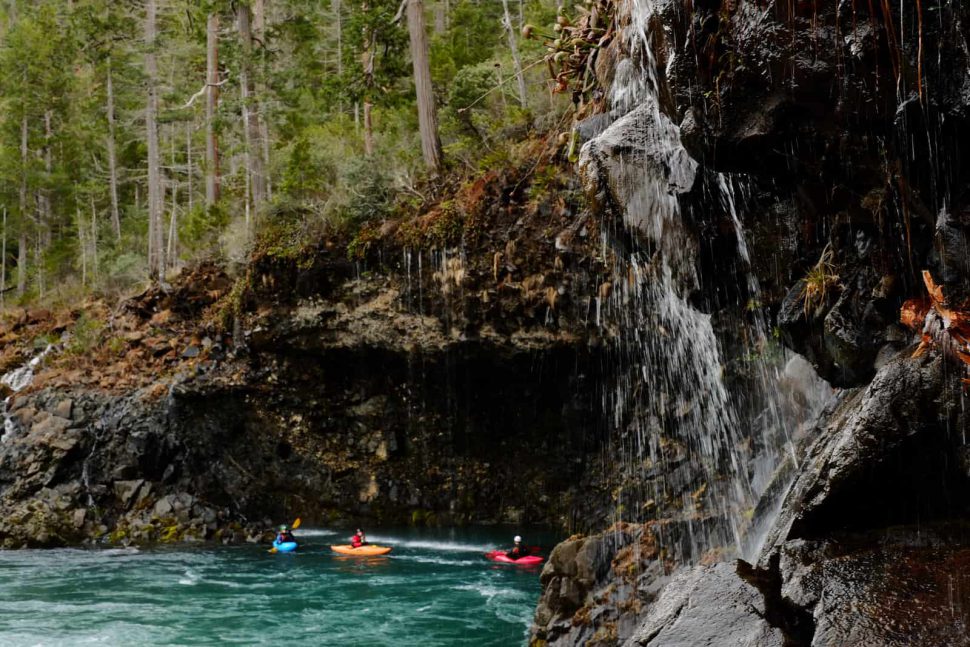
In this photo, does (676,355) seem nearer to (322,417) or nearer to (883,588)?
(322,417)

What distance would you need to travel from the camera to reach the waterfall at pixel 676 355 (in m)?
7.41

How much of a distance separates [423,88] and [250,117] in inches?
334

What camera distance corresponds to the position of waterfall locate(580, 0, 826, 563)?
24.3ft

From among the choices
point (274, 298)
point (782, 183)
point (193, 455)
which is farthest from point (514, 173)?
point (193, 455)

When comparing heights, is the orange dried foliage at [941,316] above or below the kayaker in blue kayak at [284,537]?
above

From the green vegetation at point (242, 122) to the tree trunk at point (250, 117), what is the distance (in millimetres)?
67

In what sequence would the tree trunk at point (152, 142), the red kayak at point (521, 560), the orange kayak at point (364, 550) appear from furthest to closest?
the tree trunk at point (152, 142) → the orange kayak at point (364, 550) → the red kayak at point (521, 560)

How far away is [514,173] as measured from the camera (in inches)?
604

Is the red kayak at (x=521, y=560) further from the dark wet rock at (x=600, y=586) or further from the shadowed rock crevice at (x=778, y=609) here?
the shadowed rock crevice at (x=778, y=609)

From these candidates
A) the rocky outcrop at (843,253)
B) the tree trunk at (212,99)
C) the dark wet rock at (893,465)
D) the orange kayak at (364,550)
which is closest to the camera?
the rocky outcrop at (843,253)

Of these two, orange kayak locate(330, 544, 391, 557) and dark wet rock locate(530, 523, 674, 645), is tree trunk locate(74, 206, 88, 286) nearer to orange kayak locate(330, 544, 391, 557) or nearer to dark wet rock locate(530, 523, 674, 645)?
orange kayak locate(330, 544, 391, 557)

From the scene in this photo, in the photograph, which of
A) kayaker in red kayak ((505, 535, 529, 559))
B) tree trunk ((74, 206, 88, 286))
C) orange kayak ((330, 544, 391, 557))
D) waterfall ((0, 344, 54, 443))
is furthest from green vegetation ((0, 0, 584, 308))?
orange kayak ((330, 544, 391, 557))

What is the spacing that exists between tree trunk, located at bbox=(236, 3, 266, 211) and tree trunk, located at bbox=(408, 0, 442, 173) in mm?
5272

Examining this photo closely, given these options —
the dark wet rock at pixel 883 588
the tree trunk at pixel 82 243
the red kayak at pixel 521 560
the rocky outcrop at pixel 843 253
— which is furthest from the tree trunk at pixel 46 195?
the dark wet rock at pixel 883 588
